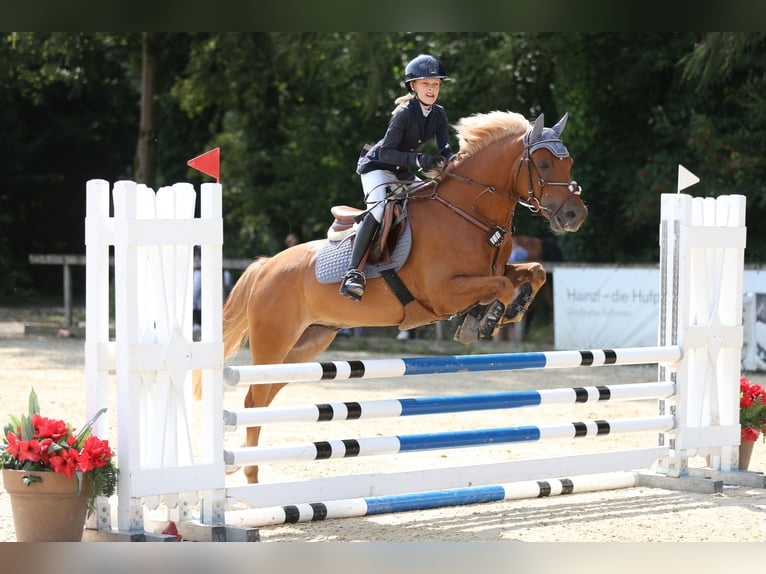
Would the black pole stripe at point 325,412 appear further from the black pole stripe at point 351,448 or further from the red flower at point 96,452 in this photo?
the red flower at point 96,452

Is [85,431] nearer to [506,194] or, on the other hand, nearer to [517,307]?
[517,307]

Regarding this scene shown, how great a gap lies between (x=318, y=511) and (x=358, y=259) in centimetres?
136

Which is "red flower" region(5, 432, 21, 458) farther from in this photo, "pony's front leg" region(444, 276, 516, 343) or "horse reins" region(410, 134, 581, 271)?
"horse reins" region(410, 134, 581, 271)

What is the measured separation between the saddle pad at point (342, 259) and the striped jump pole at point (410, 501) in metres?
1.18

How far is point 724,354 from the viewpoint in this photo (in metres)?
6.10

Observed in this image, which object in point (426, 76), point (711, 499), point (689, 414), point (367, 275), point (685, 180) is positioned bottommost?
point (711, 499)

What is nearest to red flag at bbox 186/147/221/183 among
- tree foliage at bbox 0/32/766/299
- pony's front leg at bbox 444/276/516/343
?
Result: pony's front leg at bbox 444/276/516/343

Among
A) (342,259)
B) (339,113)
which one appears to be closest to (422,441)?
(342,259)

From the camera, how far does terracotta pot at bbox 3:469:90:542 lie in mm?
4281

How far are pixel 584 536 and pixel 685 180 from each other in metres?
2.16

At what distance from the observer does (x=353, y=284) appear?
565 centimetres

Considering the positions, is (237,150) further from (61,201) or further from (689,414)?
(689,414)

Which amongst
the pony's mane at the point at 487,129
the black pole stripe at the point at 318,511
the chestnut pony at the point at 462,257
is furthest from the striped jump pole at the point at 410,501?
the pony's mane at the point at 487,129
